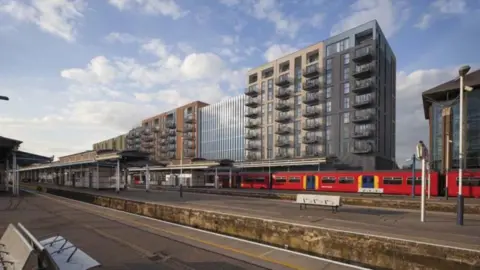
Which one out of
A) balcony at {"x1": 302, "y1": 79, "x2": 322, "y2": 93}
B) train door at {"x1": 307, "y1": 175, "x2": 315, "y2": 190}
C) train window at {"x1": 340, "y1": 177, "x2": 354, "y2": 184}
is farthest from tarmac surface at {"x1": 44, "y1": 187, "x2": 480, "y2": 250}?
balcony at {"x1": 302, "y1": 79, "x2": 322, "y2": 93}

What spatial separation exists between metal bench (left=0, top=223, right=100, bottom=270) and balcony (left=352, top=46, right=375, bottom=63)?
66986 millimetres

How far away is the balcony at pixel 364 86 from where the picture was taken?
65312 mm

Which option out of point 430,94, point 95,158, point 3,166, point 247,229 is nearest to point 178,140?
point 3,166

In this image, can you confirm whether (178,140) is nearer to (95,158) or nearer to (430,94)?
(95,158)

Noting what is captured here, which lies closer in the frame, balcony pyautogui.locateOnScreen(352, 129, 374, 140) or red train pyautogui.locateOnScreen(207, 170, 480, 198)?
red train pyautogui.locateOnScreen(207, 170, 480, 198)

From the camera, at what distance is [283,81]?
82.3 m

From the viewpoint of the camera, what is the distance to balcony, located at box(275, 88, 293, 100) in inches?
3231

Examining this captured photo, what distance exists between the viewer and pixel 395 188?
36281 millimetres

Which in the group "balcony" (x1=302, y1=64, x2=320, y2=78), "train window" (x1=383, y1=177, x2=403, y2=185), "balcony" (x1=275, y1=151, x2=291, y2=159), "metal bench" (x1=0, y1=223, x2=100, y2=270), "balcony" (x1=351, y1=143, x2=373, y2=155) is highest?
"balcony" (x1=302, y1=64, x2=320, y2=78)

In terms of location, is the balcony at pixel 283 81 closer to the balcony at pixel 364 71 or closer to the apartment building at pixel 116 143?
the balcony at pixel 364 71

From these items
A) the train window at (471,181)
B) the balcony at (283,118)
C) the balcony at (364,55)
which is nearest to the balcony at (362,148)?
the balcony at (364,55)

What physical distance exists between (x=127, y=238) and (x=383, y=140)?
224ft

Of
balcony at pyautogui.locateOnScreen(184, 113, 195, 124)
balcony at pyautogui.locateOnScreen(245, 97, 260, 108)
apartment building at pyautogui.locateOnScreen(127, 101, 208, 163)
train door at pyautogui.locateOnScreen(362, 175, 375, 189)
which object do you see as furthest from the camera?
balcony at pyautogui.locateOnScreen(184, 113, 195, 124)

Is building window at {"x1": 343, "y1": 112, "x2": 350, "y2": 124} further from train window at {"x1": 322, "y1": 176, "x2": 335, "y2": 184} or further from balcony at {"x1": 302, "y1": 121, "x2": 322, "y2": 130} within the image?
train window at {"x1": 322, "y1": 176, "x2": 335, "y2": 184}
